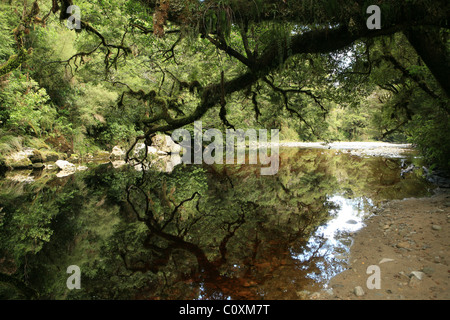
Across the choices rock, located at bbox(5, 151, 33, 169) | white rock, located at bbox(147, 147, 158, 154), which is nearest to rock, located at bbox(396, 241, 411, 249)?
rock, located at bbox(5, 151, 33, 169)

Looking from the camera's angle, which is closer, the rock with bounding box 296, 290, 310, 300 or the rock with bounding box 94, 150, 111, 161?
the rock with bounding box 296, 290, 310, 300

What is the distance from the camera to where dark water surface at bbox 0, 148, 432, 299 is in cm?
366

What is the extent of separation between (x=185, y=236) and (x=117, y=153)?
20.9m

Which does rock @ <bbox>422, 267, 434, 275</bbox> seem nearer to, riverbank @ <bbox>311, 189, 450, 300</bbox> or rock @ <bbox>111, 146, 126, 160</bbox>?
riverbank @ <bbox>311, 189, 450, 300</bbox>

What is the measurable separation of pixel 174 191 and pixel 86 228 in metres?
3.90

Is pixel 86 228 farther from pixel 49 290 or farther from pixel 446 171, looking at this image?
pixel 446 171

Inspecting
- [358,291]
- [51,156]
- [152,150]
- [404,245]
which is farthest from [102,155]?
[358,291]

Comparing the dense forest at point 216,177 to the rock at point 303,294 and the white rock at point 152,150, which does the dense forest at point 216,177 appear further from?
the white rock at point 152,150

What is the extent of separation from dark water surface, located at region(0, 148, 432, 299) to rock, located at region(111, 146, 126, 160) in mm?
12468

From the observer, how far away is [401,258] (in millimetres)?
3660

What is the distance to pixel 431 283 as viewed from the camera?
298cm

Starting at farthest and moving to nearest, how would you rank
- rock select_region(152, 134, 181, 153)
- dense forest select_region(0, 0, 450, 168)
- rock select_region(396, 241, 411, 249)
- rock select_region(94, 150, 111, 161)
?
rock select_region(152, 134, 181, 153), rock select_region(94, 150, 111, 161), dense forest select_region(0, 0, 450, 168), rock select_region(396, 241, 411, 249)

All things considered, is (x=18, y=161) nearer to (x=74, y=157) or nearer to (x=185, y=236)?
(x=74, y=157)

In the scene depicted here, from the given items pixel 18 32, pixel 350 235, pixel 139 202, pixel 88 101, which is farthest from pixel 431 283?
pixel 88 101
